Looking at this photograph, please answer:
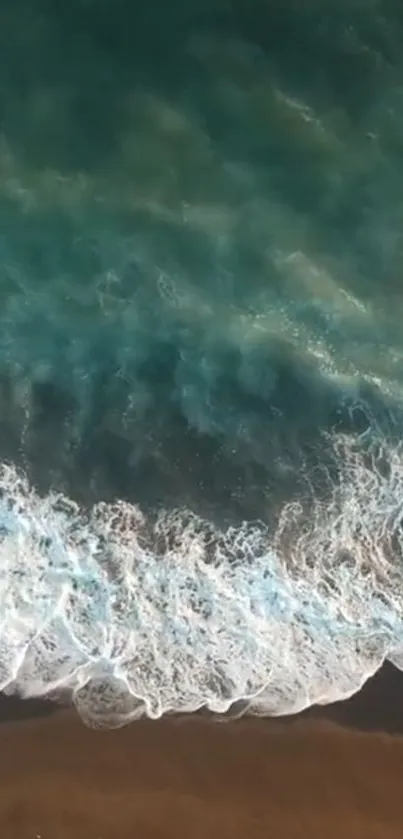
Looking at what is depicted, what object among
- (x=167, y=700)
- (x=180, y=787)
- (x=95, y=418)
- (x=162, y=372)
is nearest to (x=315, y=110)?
(x=162, y=372)

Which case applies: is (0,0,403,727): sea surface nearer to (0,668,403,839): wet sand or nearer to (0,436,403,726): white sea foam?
(0,436,403,726): white sea foam

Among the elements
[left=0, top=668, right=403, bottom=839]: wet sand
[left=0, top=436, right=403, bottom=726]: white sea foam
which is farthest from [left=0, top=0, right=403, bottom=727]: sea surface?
[left=0, top=668, right=403, bottom=839]: wet sand

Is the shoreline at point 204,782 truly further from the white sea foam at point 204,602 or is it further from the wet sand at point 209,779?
the white sea foam at point 204,602

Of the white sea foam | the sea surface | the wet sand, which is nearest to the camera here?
the wet sand

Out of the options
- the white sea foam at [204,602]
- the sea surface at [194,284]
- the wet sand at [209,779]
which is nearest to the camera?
the wet sand at [209,779]

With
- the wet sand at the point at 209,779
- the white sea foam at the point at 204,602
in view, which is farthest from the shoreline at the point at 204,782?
the white sea foam at the point at 204,602

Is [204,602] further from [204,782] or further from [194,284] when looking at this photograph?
[194,284]
